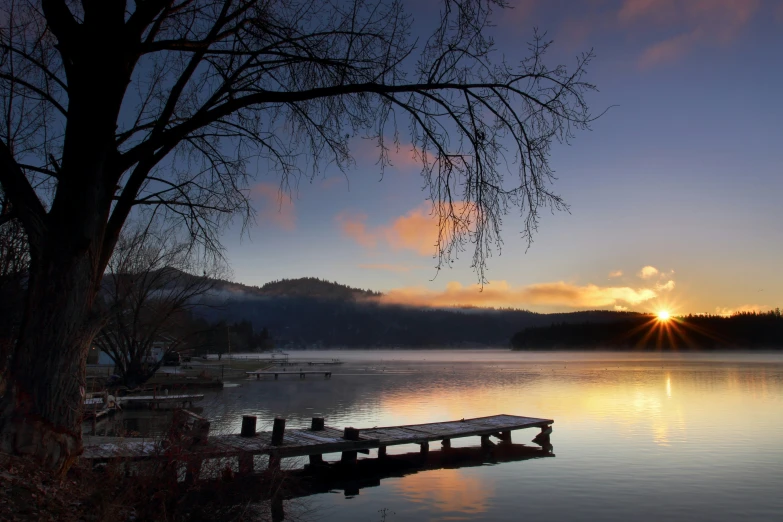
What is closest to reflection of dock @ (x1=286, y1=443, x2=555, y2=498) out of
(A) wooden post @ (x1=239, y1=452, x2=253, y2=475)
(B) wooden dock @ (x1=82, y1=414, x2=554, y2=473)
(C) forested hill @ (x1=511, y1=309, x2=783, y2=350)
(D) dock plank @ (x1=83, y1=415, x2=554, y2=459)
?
(B) wooden dock @ (x1=82, y1=414, x2=554, y2=473)

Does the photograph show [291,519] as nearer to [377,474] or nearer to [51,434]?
[377,474]

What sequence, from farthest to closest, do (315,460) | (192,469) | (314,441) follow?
(315,460), (314,441), (192,469)

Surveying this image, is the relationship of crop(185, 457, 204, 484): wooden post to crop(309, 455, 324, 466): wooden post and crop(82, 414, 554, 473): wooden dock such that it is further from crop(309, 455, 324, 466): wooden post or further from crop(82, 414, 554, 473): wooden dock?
crop(309, 455, 324, 466): wooden post

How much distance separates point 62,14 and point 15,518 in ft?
15.9

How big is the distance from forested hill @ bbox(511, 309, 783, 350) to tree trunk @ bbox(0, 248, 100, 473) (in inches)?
7489

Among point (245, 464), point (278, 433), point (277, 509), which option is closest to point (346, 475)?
point (278, 433)

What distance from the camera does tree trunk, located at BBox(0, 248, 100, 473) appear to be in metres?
6.09

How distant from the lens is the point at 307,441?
16.8 metres

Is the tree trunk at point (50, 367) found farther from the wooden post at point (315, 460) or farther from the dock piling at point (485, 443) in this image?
the dock piling at point (485, 443)

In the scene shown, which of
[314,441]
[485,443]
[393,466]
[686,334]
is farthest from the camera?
[686,334]

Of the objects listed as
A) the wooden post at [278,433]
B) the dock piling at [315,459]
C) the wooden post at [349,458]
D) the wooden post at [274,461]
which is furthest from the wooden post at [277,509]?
the wooden post at [349,458]

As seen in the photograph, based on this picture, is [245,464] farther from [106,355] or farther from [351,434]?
[106,355]

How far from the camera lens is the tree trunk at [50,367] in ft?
20.0

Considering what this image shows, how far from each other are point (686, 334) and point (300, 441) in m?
187
